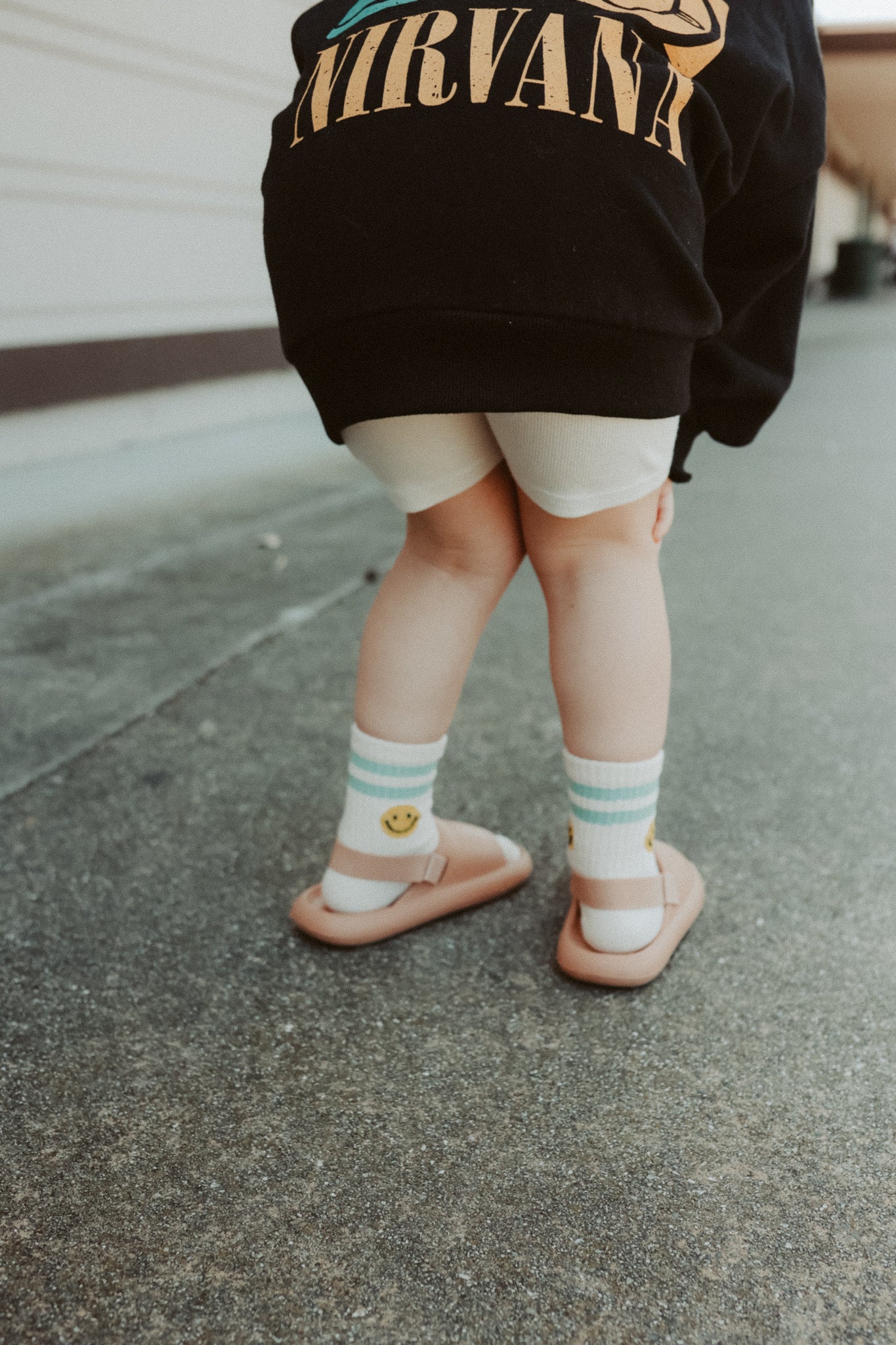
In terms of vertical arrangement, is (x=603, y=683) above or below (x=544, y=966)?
above

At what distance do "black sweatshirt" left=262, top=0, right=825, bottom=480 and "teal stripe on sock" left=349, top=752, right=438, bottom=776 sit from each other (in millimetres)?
373

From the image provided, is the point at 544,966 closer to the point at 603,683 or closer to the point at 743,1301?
the point at 603,683

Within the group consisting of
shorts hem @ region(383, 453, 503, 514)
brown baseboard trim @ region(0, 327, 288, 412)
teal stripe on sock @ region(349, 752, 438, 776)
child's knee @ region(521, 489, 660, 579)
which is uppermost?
shorts hem @ region(383, 453, 503, 514)

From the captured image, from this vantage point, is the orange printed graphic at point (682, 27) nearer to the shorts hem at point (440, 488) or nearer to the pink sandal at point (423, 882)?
the shorts hem at point (440, 488)

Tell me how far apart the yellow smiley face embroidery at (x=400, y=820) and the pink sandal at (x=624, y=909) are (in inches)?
7.5

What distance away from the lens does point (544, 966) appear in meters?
1.19

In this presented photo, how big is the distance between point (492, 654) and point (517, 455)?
1067 millimetres

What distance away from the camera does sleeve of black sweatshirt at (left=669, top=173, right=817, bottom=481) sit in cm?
107

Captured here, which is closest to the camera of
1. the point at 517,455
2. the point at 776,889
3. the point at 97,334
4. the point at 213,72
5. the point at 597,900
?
the point at 517,455

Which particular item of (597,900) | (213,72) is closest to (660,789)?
(597,900)

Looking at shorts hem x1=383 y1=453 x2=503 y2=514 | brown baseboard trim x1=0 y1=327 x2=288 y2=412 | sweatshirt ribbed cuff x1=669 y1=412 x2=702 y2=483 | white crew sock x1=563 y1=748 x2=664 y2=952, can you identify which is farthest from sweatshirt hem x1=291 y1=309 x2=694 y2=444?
brown baseboard trim x1=0 y1=327 x2=288 y2=412

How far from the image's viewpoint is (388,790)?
3.92 ft

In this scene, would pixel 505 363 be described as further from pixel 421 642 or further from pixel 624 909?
pixel 624 909

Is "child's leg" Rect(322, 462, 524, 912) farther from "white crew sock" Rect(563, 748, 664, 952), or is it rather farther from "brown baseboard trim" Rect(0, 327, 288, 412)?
"brown baseboard trim" Rect(0, 327, 288, 412)
